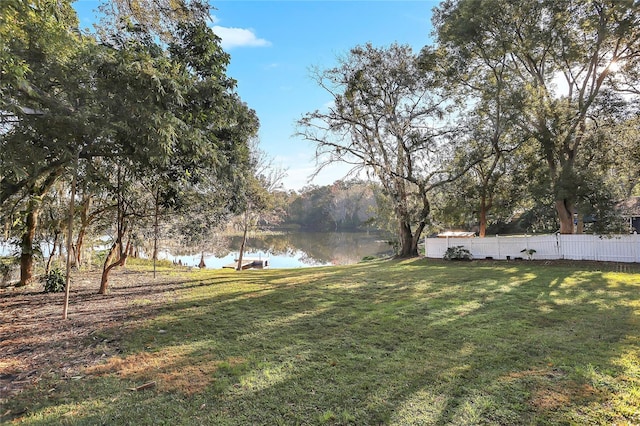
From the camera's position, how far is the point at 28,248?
865cm

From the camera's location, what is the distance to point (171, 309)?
20.7 feet

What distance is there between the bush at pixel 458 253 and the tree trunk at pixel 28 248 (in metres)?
13.3

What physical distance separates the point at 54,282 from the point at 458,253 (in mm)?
12890

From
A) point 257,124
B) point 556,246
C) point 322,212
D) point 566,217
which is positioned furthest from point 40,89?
point 322,212

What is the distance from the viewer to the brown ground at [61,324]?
11.9ft

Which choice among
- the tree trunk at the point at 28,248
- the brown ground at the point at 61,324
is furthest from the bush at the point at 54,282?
the tree trunk at the point at 28,248

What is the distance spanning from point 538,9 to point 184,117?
496 inches

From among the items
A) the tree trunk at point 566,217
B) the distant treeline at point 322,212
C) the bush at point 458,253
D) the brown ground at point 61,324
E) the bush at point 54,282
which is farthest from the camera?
the distant treeline at point 322,212

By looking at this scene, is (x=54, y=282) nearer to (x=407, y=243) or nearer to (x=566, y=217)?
(x=407, y=243)

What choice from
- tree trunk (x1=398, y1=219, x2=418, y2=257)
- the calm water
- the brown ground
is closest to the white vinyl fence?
tree trunk (x1=398, y1=219, x2=418, y2=257)

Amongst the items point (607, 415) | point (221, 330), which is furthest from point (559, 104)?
point (221, 330)

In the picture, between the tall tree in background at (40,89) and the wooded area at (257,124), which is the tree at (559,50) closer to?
the wooded area at (257,124)

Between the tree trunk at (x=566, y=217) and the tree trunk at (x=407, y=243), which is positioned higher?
the tree trunk at (x=566, y=217)

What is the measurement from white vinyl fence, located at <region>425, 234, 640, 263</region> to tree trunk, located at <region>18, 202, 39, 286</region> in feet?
44.5
